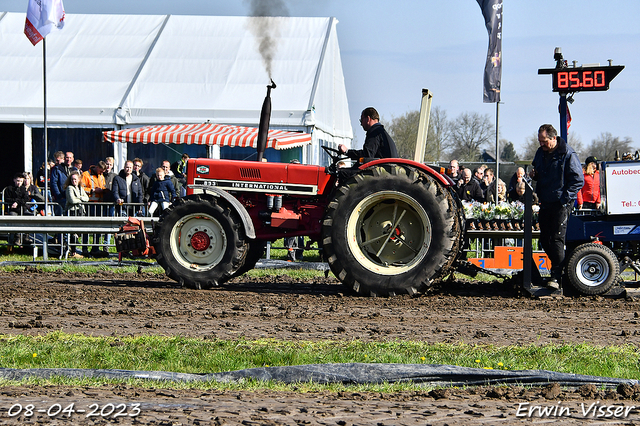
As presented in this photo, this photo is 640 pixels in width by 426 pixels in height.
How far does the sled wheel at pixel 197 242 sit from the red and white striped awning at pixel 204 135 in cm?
832

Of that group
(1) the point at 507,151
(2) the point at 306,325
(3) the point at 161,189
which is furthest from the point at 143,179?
(1) the point at 507,151

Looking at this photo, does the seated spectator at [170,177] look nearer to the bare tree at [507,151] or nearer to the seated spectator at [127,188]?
the seated spectator at [127,188]

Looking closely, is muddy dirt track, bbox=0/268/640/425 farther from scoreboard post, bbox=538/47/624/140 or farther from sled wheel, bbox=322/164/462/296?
scoreboard post, bbox=538/47/624/140

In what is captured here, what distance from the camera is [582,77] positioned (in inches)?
447

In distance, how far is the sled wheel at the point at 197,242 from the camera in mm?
9281

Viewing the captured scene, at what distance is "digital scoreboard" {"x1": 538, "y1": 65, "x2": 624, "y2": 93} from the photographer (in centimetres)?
1130

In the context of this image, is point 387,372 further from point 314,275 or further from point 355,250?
point 314,275

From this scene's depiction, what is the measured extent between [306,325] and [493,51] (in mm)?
10524

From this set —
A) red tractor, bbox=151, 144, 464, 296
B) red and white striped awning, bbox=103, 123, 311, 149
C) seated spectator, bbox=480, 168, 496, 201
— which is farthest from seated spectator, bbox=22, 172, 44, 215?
seated spectator, bbox=480, 168, 496, 201

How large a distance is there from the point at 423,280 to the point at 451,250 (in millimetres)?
472

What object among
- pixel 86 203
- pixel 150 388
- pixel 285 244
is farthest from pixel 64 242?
pixel 150 388

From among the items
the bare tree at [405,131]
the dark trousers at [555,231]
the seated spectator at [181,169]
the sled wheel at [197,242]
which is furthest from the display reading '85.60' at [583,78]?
the bare tree at [405,131]

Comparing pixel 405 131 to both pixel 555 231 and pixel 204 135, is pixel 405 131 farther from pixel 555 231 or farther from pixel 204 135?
pixel 555 231

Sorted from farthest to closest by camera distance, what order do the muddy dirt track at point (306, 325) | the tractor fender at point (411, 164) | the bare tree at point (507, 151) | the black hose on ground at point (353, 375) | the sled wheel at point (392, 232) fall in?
the bare tree at point (507, 151) → the tractor fender at point (411, 164) → the sled wheel at point (392, 232) → the black hose on ground at point (353, 375) → the muddy dirt track at point (306, 325)
